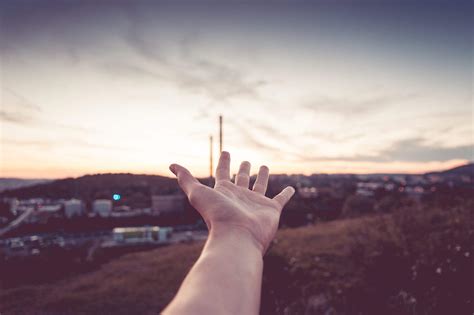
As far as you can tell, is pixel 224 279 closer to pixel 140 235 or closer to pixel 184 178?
pixel 184 178

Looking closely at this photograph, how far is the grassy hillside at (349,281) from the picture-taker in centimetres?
477

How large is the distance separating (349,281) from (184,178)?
19.2 feet

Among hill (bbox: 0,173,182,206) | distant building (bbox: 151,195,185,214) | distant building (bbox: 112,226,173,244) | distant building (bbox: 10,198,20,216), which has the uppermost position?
hill (bbox: 0,173,182,206)

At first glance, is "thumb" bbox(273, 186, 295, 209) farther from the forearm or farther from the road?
the road

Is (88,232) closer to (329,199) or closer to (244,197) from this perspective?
(329,199)

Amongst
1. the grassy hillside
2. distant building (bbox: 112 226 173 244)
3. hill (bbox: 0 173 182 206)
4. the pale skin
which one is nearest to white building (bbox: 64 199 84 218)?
distant building (bbox: 112 226 173 244)

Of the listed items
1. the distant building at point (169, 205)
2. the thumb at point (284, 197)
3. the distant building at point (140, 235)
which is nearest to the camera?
the thumb at point (284, 197)

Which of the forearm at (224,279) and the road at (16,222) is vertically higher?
Answer: the forearm at (224,279)

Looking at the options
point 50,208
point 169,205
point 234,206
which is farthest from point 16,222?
point 234,206

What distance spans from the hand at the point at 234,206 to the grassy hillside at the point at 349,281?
3.40 metres

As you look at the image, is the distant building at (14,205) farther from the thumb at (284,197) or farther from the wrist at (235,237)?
the wrist at (235,237)

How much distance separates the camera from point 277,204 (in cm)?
186

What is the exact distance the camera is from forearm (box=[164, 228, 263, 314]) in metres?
0.91

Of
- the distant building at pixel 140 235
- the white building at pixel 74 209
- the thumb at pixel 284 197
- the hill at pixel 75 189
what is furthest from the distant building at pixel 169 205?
the thumb at pixel 284 197
